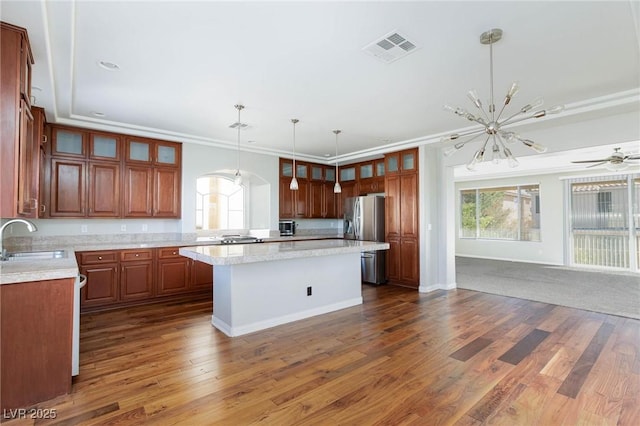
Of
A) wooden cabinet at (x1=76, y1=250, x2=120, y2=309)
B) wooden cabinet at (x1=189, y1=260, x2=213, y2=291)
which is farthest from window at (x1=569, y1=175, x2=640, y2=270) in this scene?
wooden cabinet at (x1=76, y1=250, x2=120, y2=309)

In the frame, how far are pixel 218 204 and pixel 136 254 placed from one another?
1.87 meters

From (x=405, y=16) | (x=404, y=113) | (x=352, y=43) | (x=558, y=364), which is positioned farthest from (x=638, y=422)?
(x=404, y=113)

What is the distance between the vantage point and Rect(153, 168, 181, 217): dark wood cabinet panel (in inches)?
197

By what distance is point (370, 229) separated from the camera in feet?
20.2

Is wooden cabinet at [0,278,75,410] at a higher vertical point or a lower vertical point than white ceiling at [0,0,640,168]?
lower

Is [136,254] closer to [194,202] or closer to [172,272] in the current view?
[172,272]

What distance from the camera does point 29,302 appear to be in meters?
2.13

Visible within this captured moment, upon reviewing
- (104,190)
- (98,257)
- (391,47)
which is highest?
(391,47)

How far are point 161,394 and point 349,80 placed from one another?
10.0 ft

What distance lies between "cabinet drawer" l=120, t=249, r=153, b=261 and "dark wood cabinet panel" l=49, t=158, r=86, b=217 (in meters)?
0.79

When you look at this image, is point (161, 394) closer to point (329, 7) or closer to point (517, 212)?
point (329, 7)

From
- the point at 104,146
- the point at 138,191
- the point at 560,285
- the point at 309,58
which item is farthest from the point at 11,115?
the point at 560,285

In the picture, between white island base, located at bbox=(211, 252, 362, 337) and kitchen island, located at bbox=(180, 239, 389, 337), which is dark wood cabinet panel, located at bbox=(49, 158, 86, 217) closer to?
kitchen island, located at bbox=(180, 239, 389, 337)

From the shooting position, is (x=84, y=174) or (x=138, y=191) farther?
(x=138, y=191)
